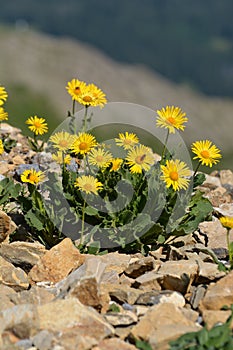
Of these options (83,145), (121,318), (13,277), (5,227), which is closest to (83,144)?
(83,145)

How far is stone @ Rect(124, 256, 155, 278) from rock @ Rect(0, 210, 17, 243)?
1570mm

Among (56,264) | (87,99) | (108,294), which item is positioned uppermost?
(87,99)

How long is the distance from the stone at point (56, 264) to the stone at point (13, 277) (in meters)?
0.15

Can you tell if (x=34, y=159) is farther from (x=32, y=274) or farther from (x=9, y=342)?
(x=9, y=342)

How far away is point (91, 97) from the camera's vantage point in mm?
7496

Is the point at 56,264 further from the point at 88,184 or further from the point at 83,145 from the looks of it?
the point at 83,145

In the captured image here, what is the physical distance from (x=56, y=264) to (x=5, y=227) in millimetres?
951

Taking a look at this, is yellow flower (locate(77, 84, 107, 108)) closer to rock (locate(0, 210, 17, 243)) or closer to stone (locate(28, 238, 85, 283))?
rock (locate(0, 210, 17, 243))

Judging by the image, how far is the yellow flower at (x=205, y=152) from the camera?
6.85 meters

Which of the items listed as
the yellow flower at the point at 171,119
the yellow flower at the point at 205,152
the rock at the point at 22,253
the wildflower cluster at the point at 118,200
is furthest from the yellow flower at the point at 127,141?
the rock at the point at 22,253

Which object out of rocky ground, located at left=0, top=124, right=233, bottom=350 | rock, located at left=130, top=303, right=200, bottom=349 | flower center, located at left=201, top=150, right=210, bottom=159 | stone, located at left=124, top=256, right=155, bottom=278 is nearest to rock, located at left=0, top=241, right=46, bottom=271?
rocky ground, located at left=0, top=124, right=233, bottom=350

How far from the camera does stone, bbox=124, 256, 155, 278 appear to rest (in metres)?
6.38

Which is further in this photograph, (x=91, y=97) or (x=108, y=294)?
(x=91, y=97)

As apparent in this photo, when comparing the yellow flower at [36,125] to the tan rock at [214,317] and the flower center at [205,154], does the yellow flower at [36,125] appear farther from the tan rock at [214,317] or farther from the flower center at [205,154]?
the tan rock at [214,317]
